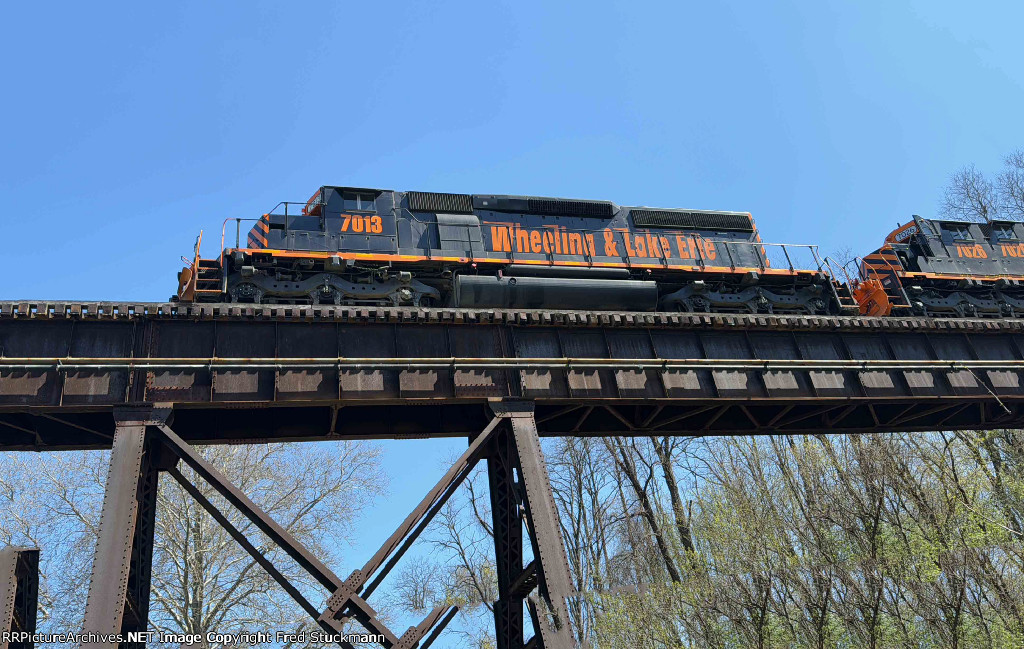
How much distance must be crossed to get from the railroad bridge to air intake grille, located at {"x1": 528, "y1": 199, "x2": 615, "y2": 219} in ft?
23.1

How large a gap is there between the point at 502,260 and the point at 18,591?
11.5m

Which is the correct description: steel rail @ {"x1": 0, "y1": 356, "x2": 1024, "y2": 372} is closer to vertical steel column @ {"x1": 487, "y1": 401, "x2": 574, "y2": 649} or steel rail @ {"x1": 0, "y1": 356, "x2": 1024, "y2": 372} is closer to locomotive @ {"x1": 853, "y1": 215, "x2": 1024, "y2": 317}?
vertical steel column @ {"x1": 487, "y1": 401, "x2": 574, "y2": 649}

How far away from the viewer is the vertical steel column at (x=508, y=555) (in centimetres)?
1119

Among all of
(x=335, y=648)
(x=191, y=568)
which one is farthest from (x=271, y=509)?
(x=335, y=648)

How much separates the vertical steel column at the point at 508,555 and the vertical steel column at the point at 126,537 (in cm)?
474

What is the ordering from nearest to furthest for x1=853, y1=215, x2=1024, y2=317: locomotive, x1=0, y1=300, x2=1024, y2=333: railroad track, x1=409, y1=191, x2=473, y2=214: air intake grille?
x1=0, y1=300, x2=1024, y2=333: railroad track
x1=409, y1=191, x2=473, y2=214: air intake grille
x1=853, y1=215, x2=1024, y2=317: locomotive

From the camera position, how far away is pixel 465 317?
41.3ft

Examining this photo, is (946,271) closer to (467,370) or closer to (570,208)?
(570,208)

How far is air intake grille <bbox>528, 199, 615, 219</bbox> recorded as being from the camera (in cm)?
1991

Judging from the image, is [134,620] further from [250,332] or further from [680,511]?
[680,511]

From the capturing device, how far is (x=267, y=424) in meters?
12.8

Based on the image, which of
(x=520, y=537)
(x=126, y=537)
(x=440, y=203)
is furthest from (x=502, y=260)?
(x=126, y=537)

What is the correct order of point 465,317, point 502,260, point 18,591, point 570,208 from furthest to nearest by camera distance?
1. point 570,208
2. point 502,260
3. point 465,317
4. point 18,591

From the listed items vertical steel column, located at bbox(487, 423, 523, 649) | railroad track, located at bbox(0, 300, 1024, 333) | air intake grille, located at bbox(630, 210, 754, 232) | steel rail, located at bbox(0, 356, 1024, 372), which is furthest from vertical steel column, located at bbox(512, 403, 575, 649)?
air intake grille, located at bbox(630, 210, 754, 232)
